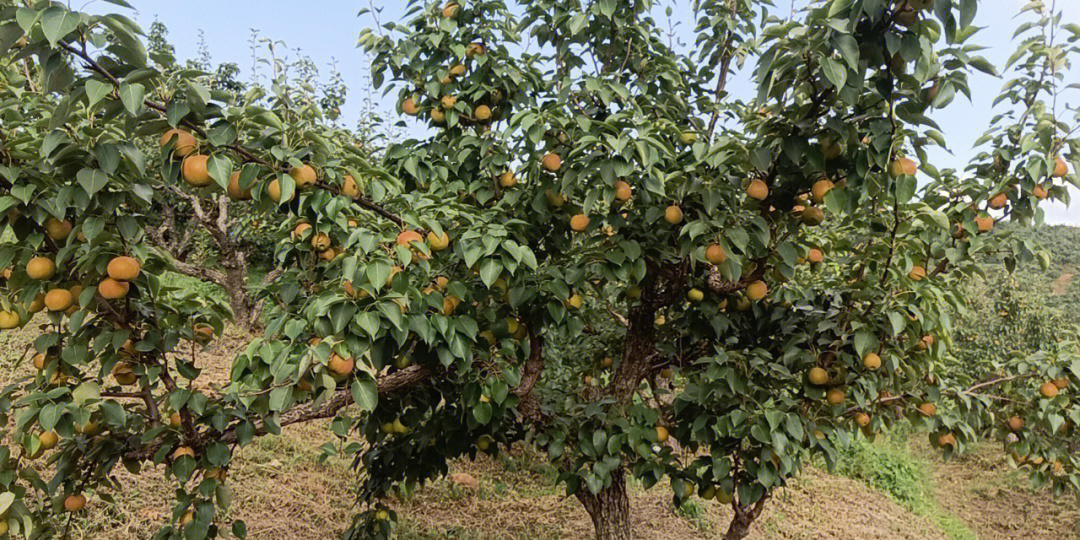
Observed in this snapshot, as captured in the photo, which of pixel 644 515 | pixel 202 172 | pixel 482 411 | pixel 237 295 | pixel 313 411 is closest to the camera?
pixel 202 172

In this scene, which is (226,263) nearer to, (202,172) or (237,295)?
(237,295)

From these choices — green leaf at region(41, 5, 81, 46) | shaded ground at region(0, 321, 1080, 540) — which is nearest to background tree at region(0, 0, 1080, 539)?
green leaf at region(41, 5, 81, 46)

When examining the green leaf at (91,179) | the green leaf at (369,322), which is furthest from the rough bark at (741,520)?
the green leaf at (91,179)

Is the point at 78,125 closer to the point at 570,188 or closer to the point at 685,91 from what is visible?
the point at 570,188

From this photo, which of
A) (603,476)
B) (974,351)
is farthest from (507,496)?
(974,351)

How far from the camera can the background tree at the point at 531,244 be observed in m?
1.72

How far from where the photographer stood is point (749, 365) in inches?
108

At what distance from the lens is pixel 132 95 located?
1.42 m

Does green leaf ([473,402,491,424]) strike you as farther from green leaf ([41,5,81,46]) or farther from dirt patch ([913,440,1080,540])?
dirt patch ([913,440,1080,540])

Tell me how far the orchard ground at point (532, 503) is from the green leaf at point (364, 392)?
157 centimetres

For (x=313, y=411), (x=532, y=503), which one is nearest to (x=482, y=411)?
(x=313, y=411)

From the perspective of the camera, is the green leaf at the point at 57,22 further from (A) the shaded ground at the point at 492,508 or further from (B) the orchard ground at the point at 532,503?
(A) the shaded ground at the point at 492,508

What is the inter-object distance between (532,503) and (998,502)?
5.77 m

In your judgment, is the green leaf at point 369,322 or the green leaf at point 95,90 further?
the green leaf at point 369,322
